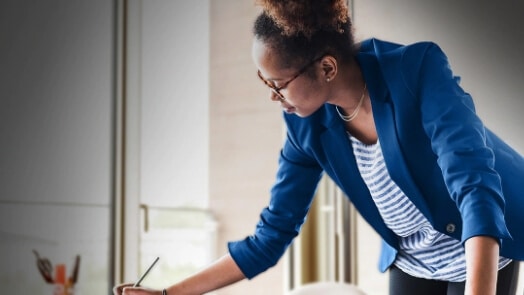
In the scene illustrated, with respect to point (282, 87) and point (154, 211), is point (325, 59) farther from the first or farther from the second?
point (154, 211)

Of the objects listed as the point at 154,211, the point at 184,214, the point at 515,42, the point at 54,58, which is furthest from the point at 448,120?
the point at 184,214

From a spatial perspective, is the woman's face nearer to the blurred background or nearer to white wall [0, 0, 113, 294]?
the blurred background

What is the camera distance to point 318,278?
10.5ft

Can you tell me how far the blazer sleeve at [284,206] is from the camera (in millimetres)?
1499

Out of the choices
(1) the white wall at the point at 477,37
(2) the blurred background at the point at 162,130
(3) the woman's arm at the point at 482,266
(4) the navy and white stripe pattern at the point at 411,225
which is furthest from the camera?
(2) the blurred background at the point at 162,130

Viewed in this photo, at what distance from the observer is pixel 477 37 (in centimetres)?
225

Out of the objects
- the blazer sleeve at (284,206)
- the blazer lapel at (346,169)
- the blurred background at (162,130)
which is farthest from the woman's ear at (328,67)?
the blurred background at (162,130)

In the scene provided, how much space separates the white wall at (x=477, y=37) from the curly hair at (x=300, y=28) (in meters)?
0.63

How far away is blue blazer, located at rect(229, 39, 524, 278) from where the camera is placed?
1.10m

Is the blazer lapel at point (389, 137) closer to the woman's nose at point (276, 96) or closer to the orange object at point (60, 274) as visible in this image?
the woman's nose at point (276, 96)

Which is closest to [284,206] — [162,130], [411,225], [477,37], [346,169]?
[346,169]

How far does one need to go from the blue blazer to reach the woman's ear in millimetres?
74

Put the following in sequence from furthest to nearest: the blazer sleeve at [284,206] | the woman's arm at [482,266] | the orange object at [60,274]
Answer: the orange object at [60,274] → the blazer sleeve at [284,206] → the woman's arm at [482,266]

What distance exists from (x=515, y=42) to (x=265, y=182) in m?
1.44
